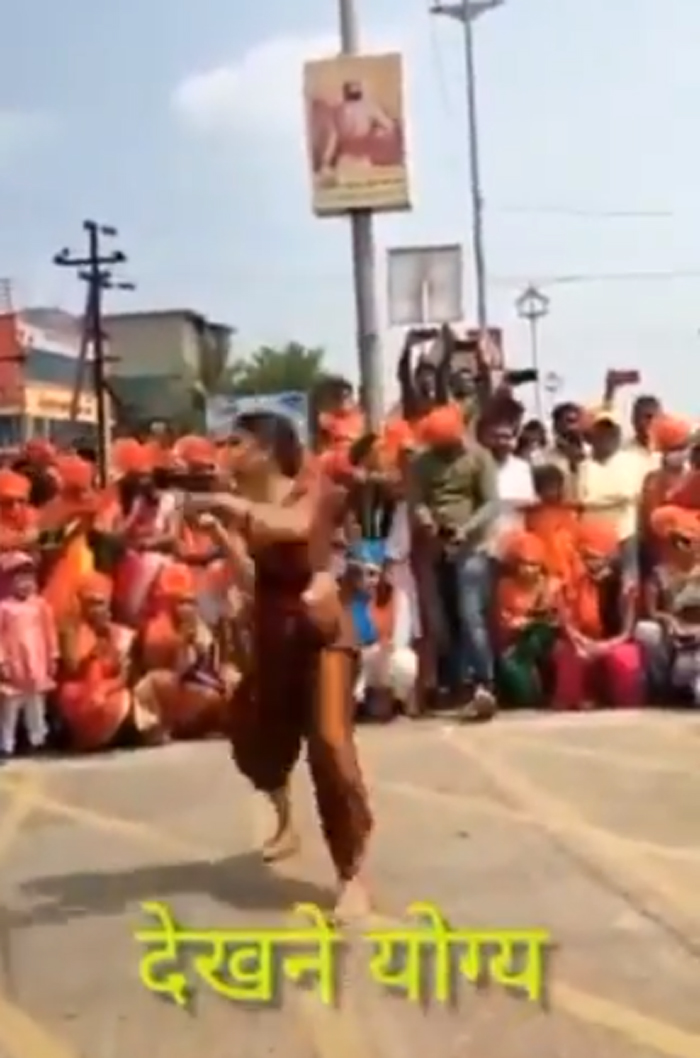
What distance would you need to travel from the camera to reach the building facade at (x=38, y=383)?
63875 mm

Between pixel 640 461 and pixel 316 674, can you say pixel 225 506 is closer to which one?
pixel 316 674

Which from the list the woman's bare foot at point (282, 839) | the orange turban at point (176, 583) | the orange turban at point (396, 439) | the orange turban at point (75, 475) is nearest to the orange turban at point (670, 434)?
the orange turban at point (396, 439)

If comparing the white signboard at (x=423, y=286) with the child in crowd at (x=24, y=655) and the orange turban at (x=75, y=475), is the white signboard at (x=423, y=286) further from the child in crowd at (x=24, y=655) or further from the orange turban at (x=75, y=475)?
the child in crowd at (x=24, y=655)

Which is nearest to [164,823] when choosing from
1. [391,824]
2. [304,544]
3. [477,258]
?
[391,824]

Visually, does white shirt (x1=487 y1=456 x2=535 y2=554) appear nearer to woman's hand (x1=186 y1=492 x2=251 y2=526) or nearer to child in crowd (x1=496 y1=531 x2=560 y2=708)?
child in crowd (x1=496 y1=531 x2=560 y2=708)

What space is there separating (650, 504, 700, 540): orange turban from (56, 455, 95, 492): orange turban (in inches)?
123

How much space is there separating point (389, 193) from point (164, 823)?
6.49 metres

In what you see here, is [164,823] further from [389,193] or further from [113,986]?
[389,193]

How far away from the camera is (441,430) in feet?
38.7

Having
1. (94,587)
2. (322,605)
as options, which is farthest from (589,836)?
(94,587)

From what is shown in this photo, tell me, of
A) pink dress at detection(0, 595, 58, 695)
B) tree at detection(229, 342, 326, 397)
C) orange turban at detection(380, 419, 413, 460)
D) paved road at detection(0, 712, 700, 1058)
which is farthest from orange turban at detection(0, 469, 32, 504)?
tree at detection(229, 342, 326, 397)

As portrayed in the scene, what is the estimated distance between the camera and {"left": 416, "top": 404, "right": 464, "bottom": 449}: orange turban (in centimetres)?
1180
